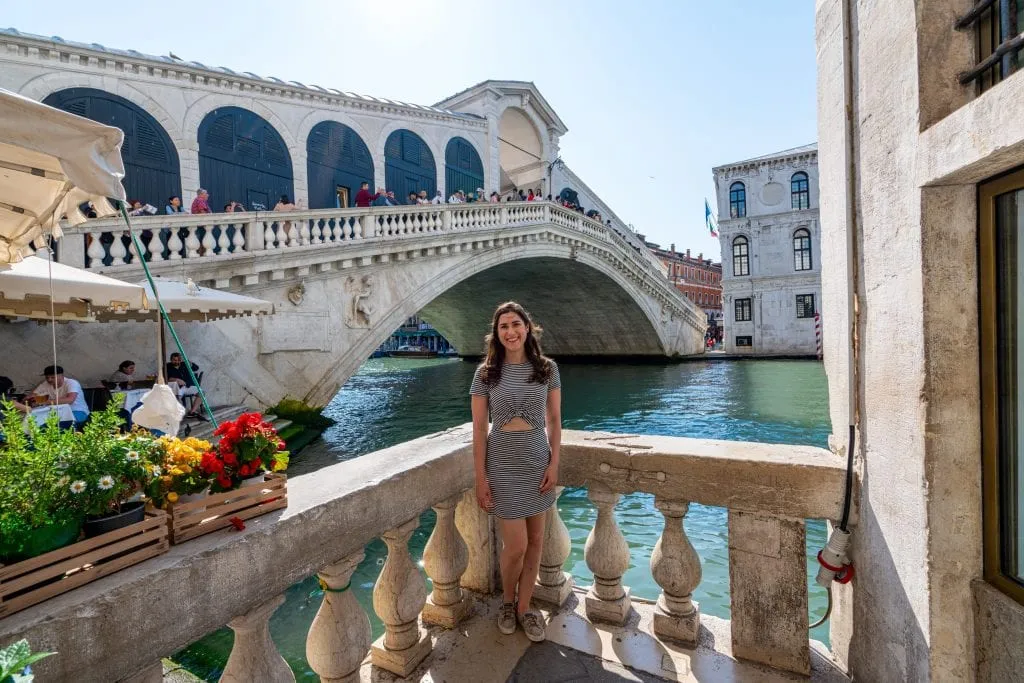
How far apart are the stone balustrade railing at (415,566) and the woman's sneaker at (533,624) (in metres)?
0.24

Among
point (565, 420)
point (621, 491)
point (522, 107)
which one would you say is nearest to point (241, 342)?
point (565, 420)

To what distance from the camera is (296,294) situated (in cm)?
951

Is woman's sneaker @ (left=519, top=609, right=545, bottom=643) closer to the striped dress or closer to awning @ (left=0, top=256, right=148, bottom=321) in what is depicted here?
the striped dress

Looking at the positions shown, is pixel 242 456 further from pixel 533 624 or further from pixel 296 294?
pixel 296 294

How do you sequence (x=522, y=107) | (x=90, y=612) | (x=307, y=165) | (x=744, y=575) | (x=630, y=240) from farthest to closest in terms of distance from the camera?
(x=630, y=240) → (x=522, y=107) → (x=307, y=165) → (x=744, y=575) → (x=90, y=612)

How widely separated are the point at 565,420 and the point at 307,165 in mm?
8867

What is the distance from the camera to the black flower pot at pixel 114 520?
44.8 inches

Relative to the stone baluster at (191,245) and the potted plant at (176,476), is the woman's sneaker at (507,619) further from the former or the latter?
the stone baluster at (191,245)

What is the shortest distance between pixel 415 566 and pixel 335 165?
44.7ft

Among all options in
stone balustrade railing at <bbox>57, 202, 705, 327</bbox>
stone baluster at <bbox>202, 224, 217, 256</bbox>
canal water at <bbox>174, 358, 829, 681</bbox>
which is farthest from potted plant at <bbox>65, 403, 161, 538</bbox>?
stone baluster at <bbox>202, 224, 217, 256</bbox>

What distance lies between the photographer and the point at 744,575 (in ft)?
6.38

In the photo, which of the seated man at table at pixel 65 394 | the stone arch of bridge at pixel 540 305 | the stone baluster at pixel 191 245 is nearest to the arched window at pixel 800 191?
the stone arch of bridge at pixel 540 305

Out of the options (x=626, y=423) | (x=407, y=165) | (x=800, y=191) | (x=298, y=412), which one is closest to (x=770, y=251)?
(x=800, y=191)

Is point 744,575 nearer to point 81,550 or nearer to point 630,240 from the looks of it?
point 81,550
